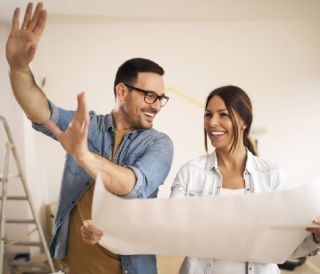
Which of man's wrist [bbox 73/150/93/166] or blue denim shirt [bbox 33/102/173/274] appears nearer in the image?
man's wrist [bbox 73/150/93/166]

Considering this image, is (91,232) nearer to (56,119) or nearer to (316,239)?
(56,119)

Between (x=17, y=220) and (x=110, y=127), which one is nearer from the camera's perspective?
(x=110, y=127)

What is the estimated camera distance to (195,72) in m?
1.45

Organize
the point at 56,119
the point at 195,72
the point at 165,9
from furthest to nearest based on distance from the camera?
the point at 195,72 → the point at 165,9 → the point at 56,119

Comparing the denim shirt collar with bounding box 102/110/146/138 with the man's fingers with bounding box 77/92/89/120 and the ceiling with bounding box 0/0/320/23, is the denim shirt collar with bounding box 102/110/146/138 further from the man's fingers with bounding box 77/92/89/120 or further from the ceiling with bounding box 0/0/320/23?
the ceiling with bounding box 0/0/320/23

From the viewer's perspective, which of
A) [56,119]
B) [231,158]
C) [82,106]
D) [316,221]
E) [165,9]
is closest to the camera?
[82,106]

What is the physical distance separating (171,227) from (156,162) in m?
0.16

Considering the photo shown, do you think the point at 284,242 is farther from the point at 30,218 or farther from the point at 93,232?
the point at 30,218

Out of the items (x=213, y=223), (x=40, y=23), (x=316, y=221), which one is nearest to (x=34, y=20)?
(x=40, y=23)

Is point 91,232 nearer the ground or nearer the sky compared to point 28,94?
nearer the ground

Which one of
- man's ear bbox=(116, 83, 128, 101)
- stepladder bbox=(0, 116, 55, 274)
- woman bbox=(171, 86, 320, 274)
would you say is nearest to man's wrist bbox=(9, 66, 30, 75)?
man's ear bbox=(116, 83, 128, 101)

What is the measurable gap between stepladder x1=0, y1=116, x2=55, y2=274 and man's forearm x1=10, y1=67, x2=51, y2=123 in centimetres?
100

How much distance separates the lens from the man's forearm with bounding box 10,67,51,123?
732 millimetres

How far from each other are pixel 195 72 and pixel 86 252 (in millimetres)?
940
